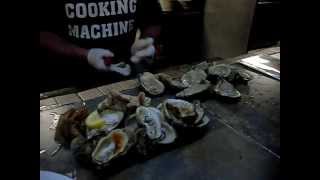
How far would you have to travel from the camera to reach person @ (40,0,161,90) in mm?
1500

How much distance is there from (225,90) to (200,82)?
0.33 feet

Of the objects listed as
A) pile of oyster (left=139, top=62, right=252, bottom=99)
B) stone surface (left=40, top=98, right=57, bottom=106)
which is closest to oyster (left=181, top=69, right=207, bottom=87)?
pile of oyster (left=139, top=62, right=252, bottom=99)

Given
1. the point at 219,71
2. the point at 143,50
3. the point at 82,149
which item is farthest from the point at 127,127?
the point at 143,50

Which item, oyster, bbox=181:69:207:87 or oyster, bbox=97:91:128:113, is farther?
oyster, bbox=181:69:207:87

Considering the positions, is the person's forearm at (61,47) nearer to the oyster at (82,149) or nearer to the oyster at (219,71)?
the oyster at (219,71)

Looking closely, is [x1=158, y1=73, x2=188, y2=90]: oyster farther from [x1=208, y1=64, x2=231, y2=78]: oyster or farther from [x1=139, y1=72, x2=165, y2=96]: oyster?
[x1=208, y1=64, x2=231, y2=78]: oyster

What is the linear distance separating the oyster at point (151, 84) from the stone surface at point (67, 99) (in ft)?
0.77

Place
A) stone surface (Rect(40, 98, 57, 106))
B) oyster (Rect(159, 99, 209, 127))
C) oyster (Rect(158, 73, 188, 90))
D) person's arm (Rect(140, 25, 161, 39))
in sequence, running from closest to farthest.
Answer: oyster (Rect(159, 99, 209, 127)) < stone surface (Rect(40, 98, 57, 106)) < oyster (Rect(158, 73, 188, 90)) < person's arm (Rect(140, 25, 161, 39))

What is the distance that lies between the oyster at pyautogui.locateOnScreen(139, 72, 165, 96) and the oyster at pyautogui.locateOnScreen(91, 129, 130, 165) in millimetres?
315

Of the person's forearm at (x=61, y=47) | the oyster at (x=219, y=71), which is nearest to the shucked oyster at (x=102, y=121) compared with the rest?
Answer: the oyster at (x=219, y=71)

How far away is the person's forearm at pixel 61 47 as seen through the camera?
1.51 metres

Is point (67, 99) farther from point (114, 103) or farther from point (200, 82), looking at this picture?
point (200, 82)

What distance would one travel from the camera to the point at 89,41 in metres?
1.58

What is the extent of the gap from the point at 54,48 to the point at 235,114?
0.98 metres
